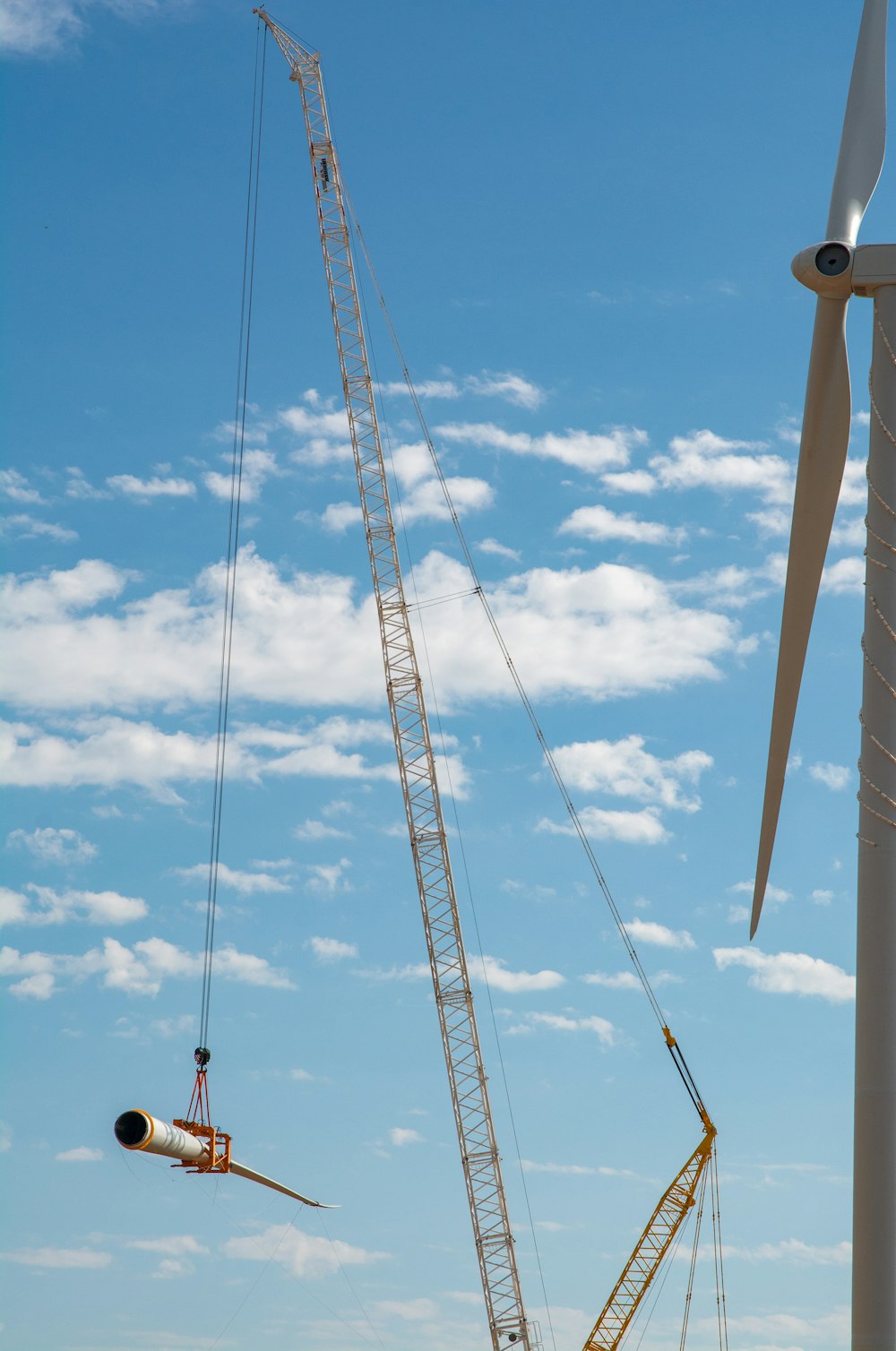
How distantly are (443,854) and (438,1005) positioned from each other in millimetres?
8321

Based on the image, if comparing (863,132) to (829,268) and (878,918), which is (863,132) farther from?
(878,918)

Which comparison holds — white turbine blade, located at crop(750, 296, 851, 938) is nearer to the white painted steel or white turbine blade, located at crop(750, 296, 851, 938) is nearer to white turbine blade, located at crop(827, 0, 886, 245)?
white turbine blade, located at crop(827, 0, 886, 245)

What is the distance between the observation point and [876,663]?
606 inches

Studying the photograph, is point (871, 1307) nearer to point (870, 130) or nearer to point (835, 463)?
point (835, 463)

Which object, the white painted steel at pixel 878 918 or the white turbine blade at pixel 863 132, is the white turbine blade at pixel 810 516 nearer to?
the white turbine blade at pixel 863 132

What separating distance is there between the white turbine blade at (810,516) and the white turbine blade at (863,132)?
4.63ft

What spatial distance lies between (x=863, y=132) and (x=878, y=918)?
10044 millimetres

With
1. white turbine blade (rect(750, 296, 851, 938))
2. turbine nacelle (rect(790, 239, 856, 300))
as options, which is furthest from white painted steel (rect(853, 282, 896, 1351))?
white turbine blade (rect(750, 296, 851, 938))

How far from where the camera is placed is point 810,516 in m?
18.0

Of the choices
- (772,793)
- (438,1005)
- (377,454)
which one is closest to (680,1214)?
(438,1005)

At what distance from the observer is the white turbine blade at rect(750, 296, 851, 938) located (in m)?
17.9

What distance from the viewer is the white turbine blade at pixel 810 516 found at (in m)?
17.9

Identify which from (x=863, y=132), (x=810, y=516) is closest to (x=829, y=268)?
(x=810, y=516)

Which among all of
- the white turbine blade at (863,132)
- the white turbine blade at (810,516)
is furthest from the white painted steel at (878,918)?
the white turbine blade at (863,132)
